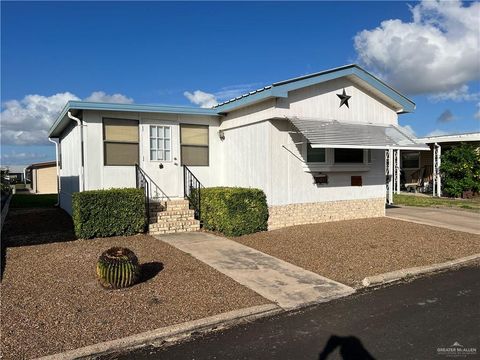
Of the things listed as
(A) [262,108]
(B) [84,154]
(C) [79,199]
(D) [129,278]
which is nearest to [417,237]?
(A) [262,108]

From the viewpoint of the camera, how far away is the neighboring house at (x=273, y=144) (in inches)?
403

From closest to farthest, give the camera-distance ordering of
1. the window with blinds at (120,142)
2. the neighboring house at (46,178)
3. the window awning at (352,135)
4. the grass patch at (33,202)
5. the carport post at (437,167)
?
the window awning at (352,135), the window with blinds at (120,142), the grass patch at (33,202), the carport post at (437,167), the neighboring house at (46,178)

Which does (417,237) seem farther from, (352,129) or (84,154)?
(84,154)

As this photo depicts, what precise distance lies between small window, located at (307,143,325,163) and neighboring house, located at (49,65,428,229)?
0.03 metres

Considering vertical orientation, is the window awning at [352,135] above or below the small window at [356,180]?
above

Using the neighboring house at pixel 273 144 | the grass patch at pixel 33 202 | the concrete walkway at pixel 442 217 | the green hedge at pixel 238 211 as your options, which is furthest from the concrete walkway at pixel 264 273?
the grass patch at pixel 33 202

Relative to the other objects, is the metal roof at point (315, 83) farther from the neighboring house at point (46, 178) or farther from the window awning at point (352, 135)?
the neighboring house at point (46, 178)

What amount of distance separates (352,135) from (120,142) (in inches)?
245

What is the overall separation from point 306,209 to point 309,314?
603 centimetres

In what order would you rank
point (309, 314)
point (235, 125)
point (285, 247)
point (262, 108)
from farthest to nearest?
1. point (235, 125)
2. point (262, 108)
3. point (285, 247)
4. point (309, 314)

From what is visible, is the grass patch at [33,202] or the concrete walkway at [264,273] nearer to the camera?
the concrete walkway at [264,273]

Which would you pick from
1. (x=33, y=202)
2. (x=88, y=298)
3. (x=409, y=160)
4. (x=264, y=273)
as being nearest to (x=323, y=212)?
(x=264, y=273)

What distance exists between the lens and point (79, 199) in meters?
8.81

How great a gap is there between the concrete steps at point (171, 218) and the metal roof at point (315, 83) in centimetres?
309
